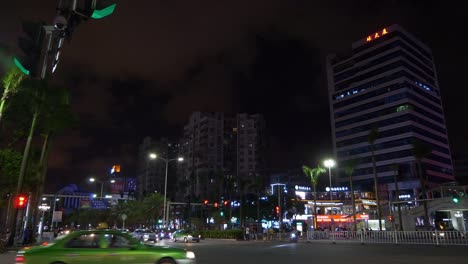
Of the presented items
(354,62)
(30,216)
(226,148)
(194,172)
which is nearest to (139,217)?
(30,216)

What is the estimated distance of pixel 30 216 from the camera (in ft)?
121

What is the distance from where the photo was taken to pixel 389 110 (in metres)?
118

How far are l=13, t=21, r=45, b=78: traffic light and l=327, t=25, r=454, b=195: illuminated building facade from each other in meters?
115

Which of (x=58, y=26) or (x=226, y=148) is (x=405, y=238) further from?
(x=226, y=148)

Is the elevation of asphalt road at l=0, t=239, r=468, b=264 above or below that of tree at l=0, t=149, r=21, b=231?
below

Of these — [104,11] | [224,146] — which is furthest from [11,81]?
[224,146]

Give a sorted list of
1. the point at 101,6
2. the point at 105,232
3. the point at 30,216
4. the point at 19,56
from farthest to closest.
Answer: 1. the point at 30,216
2. the point at 105,232
3. the point at 19,56
4. the point at 101,6

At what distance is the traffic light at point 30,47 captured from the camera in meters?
5.38

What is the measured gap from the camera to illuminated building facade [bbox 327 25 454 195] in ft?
371

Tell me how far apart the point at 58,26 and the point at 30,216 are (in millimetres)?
37501

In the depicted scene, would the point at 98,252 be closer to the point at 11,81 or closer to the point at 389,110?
the point at 11,81

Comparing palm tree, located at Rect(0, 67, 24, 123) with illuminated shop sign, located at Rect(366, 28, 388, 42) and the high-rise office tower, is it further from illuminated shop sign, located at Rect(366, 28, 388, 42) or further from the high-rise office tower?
illuminated shop sign, located at Rect(366, 28, 388, 42)

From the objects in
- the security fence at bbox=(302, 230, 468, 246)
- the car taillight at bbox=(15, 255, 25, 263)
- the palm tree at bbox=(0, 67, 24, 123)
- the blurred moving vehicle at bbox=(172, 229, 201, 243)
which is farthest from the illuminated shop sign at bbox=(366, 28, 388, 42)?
the car taillight at bbox=(15, 255, 25, 263)

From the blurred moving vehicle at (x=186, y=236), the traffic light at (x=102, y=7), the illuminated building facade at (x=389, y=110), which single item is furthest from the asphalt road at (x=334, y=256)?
the illuminated building facade at (x=389, y=110)
